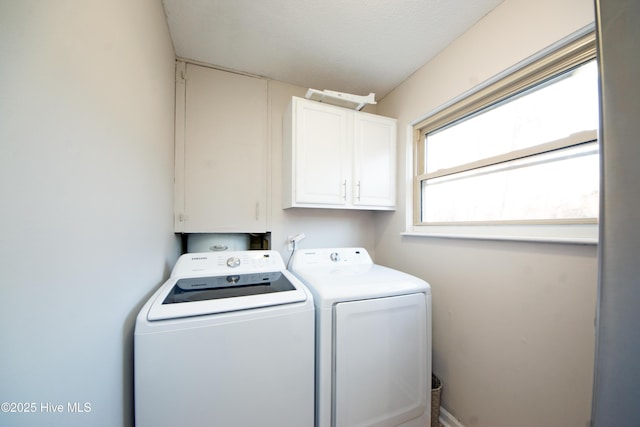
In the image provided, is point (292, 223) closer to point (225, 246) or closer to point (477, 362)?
point (225, 246)

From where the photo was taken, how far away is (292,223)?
2.01 metres

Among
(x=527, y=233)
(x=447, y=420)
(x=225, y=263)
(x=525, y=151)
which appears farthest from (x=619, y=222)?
(x=447, y=420)

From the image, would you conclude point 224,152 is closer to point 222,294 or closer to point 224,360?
point 222,294

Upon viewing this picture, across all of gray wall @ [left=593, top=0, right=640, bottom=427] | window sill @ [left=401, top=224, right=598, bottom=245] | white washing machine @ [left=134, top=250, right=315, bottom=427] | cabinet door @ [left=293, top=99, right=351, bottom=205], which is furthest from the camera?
cabinet door @ [left=293, top=99, right=351, bottom=205]

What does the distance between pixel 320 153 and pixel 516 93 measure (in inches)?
50.2

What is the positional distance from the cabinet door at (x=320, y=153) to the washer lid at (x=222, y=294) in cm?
67

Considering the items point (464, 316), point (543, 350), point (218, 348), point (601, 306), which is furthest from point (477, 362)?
point (218, 348)

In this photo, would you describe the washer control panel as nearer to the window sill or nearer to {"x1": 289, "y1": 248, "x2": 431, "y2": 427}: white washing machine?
{"x1": 289, "y1": 248, "x2": 431, "y2": 427}: white washing machine

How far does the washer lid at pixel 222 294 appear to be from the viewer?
902 mm

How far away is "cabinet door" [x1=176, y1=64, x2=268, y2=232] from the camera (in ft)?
5.70

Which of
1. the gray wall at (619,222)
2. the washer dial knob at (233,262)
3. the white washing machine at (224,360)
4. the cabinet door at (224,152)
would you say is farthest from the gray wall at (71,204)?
the gray wall at (619,222)

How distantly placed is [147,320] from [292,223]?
4.24ft

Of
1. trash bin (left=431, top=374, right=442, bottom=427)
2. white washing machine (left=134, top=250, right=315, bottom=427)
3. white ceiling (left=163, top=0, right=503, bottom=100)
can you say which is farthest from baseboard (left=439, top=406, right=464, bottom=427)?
white ceiling (left=163, top=0, right=503, bottom=100)

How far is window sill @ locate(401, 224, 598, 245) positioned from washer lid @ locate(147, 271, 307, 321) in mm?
1124
